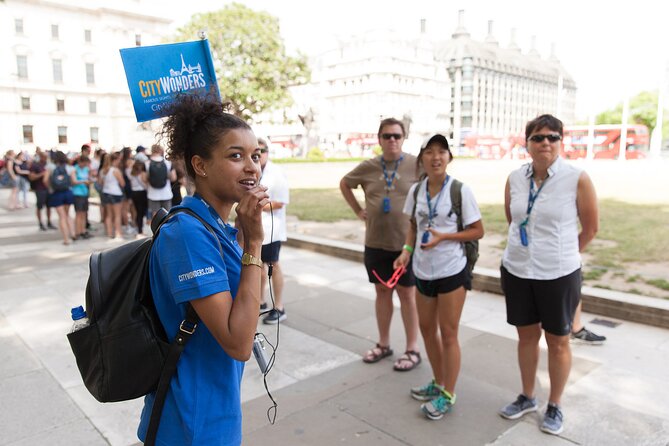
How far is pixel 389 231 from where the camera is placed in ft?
14.4

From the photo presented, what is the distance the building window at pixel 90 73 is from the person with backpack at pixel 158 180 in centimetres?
7045

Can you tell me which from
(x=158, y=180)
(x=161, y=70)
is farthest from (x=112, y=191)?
(x=161, y=70)

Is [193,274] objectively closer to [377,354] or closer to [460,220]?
[460,220]

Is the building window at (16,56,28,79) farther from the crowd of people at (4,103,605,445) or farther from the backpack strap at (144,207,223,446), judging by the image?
the backpack strap at (144,207,223,446)

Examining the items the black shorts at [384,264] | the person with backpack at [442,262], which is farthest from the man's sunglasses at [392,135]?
the black shorts at [384,264]

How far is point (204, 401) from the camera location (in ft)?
5.25

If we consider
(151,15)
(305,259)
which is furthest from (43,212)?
(151,15)

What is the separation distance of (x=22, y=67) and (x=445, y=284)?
254 feet

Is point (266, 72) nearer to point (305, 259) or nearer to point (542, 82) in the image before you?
point (305, 259)

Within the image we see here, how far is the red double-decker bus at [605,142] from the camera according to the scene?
52.7 m

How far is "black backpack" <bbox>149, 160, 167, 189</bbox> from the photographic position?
9.82 m

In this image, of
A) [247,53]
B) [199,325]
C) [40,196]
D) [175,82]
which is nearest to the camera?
[199,325]

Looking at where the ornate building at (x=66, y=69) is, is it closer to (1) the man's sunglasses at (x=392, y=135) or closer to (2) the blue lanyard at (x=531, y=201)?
(1) the man's sunglasses at (x=392, y=135)

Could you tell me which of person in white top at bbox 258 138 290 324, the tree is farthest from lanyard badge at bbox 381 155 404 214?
the tree
